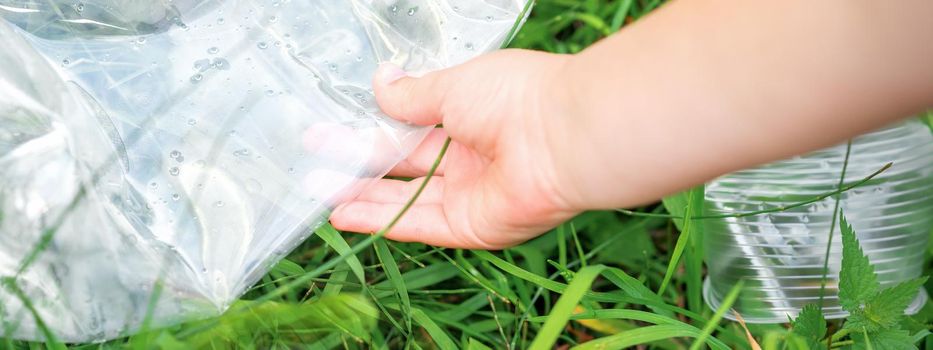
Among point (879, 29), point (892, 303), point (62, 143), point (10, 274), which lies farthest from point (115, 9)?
point (892, 303)

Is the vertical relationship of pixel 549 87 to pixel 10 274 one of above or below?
above

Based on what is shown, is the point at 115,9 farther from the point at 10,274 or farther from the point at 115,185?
the point at 10,274

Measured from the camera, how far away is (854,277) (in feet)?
3.58

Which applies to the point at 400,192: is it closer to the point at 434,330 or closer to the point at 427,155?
the point at 427,155

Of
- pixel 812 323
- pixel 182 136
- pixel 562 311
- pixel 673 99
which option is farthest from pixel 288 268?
pixel 812 323

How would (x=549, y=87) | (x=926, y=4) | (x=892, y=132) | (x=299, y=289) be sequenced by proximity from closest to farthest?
(x=926, y=4) → (x=549, y=87) → (x=299, y=289) → (x=892, y=132)

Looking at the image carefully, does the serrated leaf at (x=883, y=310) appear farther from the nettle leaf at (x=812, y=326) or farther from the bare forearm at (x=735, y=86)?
the bare forearm at (x=735, y=86)

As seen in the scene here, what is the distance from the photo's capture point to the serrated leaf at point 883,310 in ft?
3.58

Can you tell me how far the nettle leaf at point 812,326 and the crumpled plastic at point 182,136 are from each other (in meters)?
0.62

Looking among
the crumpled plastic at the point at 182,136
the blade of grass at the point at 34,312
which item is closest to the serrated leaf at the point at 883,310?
the crumpled plastic at the point at 182,136

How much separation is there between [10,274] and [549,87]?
0.76 metres

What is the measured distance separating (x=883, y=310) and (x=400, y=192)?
2.29 ft

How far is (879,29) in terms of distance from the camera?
2.93 ft

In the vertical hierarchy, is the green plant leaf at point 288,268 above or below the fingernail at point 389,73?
below
